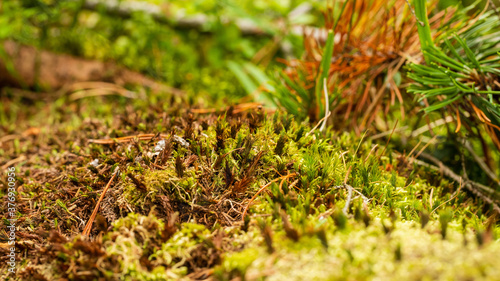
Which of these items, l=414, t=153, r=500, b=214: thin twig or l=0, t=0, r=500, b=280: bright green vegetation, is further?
l=414, t=153, r=500, b=214: thin twig

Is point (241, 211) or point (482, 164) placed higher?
point (482, 164)

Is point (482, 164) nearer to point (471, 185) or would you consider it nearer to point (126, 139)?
point (471, 185)

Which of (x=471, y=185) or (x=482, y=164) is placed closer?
(x=471, y=185)

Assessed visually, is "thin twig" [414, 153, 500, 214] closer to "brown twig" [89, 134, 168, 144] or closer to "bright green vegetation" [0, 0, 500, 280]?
"bright green vegetation" [0, 0, 500, 280]

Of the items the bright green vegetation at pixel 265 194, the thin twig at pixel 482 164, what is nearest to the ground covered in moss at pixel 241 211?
the bright green vegetation at pixel 265 194

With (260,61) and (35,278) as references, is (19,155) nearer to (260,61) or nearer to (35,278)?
(35,278)

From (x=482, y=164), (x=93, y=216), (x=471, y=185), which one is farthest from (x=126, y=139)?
(x=482, y=164)

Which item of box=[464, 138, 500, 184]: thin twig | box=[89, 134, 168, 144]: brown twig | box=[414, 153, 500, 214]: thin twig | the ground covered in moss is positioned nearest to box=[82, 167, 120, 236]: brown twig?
the ground covered in moss

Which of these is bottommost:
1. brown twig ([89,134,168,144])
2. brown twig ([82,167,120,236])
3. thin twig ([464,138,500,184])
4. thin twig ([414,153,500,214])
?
brown twig ([82,167,120,236])
